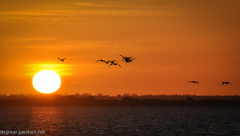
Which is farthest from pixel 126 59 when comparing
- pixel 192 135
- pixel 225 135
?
pixel 225 135

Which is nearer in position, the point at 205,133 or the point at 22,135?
the point at 22,135

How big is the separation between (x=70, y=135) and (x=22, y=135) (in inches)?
394

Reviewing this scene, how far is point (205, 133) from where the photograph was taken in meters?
79.9

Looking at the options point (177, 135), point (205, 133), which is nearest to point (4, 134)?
point (177, 135)

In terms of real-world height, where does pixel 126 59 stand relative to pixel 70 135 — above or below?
above

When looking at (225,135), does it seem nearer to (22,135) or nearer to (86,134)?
(86,134)

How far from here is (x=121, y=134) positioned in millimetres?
75562

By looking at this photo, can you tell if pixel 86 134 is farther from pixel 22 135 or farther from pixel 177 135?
pixel 177 135

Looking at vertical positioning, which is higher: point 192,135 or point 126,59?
point 126,59

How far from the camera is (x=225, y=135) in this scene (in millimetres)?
75625

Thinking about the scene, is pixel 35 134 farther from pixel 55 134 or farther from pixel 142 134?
pixel 142 134

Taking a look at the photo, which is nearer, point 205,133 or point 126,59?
point 126,59

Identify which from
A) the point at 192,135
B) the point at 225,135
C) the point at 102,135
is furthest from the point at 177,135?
the point at 102,135

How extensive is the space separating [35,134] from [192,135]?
1341 inches
